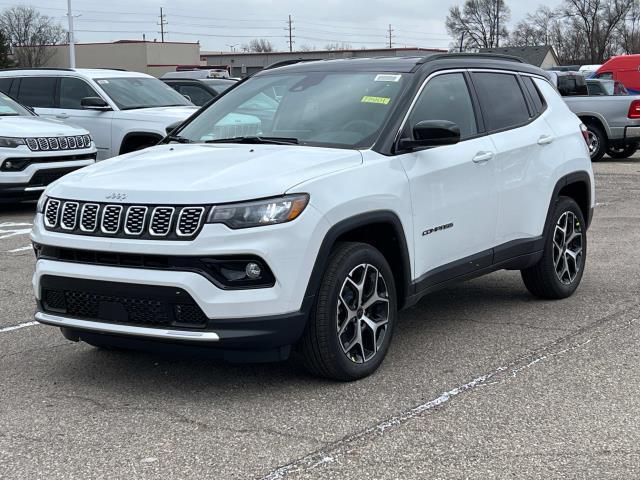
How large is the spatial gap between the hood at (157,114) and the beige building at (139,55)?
58.9 meters

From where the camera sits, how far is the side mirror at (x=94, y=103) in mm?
13602

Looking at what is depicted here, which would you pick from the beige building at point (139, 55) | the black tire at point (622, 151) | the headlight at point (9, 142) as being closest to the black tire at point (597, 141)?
the black tire at point (622, 151)

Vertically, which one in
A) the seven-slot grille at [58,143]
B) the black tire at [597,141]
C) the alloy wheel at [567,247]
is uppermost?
the seven-slot grille at [58,143]

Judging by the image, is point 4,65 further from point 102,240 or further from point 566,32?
point 102,240

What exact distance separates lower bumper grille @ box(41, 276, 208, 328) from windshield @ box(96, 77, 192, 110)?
9506 millimetres

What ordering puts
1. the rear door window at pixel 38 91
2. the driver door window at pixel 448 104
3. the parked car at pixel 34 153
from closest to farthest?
the driver door window at pixel 448 104
the parked car at pixel 34 153
the rear door window at pixel 38 91

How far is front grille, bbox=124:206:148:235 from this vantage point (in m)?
4.57

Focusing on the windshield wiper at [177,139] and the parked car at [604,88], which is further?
A: the parked car at [604,88]

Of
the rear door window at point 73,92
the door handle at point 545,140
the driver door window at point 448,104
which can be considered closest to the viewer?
the driver door window at point 448,104

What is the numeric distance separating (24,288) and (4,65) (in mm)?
72357

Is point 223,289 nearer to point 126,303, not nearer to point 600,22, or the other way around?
point 126,303

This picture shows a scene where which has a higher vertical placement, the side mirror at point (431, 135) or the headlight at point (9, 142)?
the side mirror at point (431, 135)

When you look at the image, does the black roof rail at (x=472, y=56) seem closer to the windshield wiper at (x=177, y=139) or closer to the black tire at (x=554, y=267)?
the black tire at (x=554, y=267)

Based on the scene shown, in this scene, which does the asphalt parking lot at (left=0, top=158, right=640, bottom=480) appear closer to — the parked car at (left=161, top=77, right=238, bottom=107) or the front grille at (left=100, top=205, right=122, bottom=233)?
the front grille at (left=100, top=205, right=122, bottom=233)
